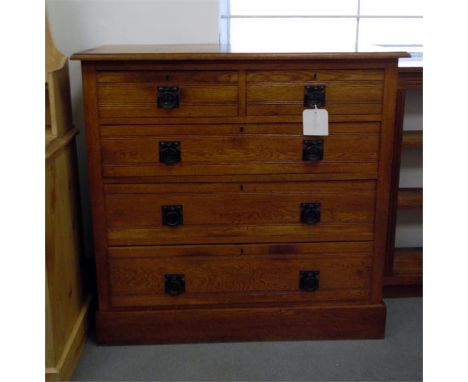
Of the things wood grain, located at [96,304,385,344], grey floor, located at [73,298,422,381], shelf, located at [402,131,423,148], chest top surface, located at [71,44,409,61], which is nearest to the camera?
chest top surface, located at [71,44,409,61]

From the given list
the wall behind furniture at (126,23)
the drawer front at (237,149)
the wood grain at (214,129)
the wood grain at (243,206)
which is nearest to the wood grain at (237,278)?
the wood grain at (243,206)

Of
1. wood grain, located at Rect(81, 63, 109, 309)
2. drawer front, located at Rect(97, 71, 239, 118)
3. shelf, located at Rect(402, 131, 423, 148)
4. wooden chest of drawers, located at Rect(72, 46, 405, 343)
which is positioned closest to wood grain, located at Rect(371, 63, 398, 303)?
wooden chest of drawers, located at Rect(72, 46, 405, 343)

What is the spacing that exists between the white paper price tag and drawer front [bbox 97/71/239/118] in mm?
236

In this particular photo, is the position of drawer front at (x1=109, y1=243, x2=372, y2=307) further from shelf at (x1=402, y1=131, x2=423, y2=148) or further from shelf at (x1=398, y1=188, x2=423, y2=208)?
shelf at (x1=402, y1=131, x2=423, y2=148)

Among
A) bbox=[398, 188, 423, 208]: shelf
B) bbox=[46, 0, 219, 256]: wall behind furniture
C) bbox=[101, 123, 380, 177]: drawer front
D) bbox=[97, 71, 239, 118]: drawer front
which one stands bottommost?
bbox=[398, 188, 423, 208]: shelf

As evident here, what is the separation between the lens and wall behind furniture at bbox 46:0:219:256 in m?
2.20

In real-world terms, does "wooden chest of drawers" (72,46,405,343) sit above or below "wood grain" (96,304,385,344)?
above

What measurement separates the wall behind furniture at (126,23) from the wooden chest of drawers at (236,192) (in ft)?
1.26

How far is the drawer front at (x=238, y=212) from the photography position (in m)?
1.86

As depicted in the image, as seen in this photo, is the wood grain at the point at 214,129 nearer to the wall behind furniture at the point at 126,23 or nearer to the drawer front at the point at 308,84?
the drawer front at the point at 308,84

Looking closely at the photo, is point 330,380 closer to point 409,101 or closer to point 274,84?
point 274,84

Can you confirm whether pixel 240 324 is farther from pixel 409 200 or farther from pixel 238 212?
pixel 409 200

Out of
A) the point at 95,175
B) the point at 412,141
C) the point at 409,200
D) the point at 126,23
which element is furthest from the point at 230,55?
the point at 409,200

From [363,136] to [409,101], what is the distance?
24.6 inches
